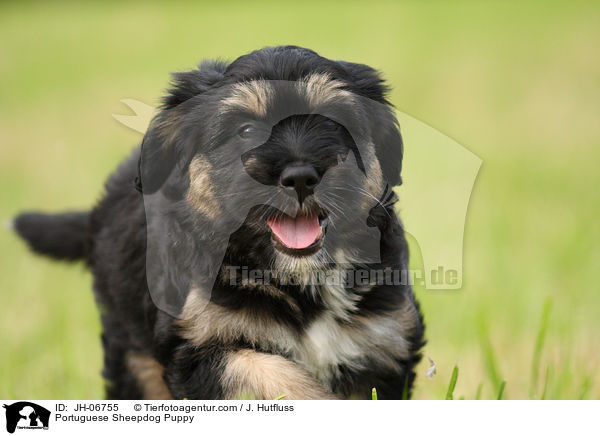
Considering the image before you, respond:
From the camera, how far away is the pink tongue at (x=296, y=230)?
2688mm

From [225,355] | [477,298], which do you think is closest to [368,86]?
[225,355]

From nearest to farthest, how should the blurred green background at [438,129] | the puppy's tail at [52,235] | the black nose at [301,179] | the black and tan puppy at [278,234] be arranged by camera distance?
the black nose at [301,179] < the black and tan puppy at [278,234] < the blurred green background at [438,129] < the puppy's tail at [52,235]

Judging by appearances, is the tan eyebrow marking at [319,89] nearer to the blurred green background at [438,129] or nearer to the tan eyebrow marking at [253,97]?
the tan eyebrow marking at [253,97]

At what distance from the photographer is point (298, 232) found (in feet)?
8.92

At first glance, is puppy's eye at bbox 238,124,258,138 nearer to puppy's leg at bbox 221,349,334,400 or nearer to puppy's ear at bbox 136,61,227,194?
puppy's ear at bbox 136,61,227,194

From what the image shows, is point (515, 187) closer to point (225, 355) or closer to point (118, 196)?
point (118, 196)

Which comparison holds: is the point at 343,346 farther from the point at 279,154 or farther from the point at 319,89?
the point at 319,89

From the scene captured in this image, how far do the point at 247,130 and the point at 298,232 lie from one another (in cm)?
39

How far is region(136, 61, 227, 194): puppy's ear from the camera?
2938 mm

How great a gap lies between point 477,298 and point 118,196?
7.60ft

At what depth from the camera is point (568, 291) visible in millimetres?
5062
